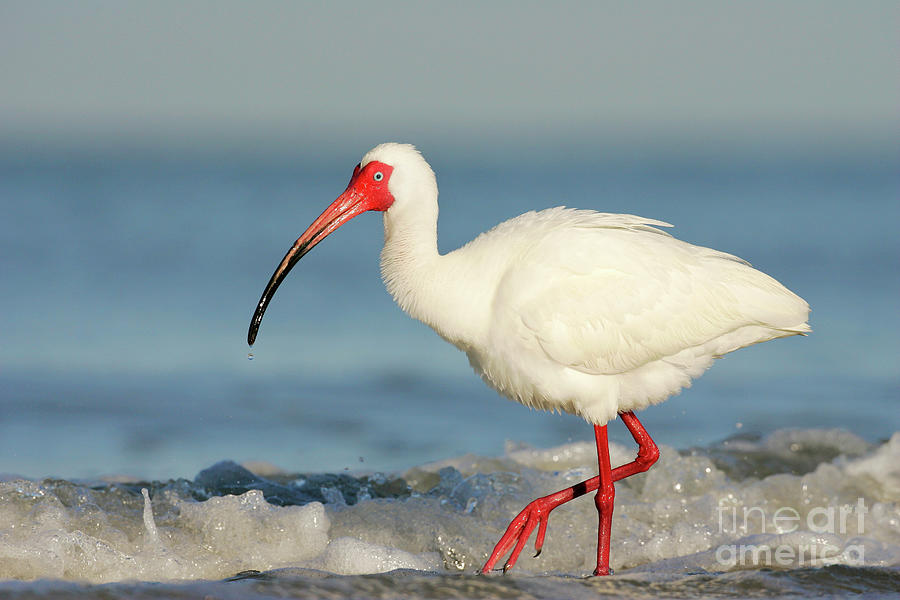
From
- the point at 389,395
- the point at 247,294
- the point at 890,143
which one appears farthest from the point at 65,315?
the point at 890,143

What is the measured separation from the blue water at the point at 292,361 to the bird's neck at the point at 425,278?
3.93 metres

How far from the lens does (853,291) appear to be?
2141cm

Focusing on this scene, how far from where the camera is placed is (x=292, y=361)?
603 inches

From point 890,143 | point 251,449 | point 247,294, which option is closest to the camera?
point 251,449

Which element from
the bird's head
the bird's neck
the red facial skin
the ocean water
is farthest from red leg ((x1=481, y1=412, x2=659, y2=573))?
the red facial skin

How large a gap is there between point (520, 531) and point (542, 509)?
0.69 ft

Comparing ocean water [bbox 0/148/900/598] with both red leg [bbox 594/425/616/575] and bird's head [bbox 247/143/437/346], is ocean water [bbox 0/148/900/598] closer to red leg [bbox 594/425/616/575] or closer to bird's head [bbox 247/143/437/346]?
red leg [bbox 594/425/616/575]

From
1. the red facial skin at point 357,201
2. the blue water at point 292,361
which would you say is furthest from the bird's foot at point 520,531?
the blue water at point 292,361

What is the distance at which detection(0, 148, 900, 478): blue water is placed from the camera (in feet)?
38.4

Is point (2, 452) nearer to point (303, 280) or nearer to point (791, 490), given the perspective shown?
point (791, 490)

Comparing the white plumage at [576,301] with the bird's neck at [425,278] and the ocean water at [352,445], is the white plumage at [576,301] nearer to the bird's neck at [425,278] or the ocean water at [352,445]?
the bird's neck at [425,278]

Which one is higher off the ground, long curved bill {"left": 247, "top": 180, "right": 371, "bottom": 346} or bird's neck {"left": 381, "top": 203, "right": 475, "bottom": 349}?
long curved bill {"left": 247, "top": 180, "right": 371, "bottom": 346}

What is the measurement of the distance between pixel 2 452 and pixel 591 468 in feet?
18.5

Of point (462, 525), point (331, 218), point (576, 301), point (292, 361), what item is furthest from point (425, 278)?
point (292, 361)
